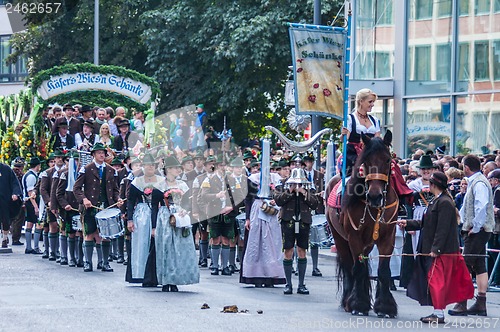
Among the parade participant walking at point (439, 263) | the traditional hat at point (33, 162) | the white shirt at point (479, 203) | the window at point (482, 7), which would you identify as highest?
the window at point (482, 7)

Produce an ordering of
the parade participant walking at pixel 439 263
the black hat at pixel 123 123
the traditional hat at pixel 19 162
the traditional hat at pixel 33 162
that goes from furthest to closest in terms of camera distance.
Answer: the traditional hat at pixel 19 162 → the black hat at pixel 123 123 → the traditional hat at pixel 33 162 → the parade participant walking at pixel 439 263

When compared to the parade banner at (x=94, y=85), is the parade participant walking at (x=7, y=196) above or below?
below

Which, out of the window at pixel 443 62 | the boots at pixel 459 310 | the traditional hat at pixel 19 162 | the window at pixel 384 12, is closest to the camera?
the boots at pixel 459 310

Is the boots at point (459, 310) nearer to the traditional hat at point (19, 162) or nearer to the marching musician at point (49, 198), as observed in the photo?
the marching musician at point (49, 198)

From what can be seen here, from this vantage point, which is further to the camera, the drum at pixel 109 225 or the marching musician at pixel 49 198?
the marching musician at pixel 49 198

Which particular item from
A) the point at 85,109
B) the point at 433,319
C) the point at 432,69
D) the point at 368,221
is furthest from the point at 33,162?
the point at 433,319

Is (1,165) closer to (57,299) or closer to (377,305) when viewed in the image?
(57,299)

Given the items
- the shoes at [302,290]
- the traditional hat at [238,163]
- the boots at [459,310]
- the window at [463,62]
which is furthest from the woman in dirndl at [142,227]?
the window at [463,62]

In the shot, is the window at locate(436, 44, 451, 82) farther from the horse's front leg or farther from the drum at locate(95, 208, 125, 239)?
the horse's front leg

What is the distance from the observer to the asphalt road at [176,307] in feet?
43.4

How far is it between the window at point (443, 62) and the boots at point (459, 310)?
1506 centimetres

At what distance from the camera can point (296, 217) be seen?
17.6 m

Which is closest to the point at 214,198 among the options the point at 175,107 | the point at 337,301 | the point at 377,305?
the point at 337,301

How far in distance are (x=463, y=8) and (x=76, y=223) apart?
11722 millimetres
